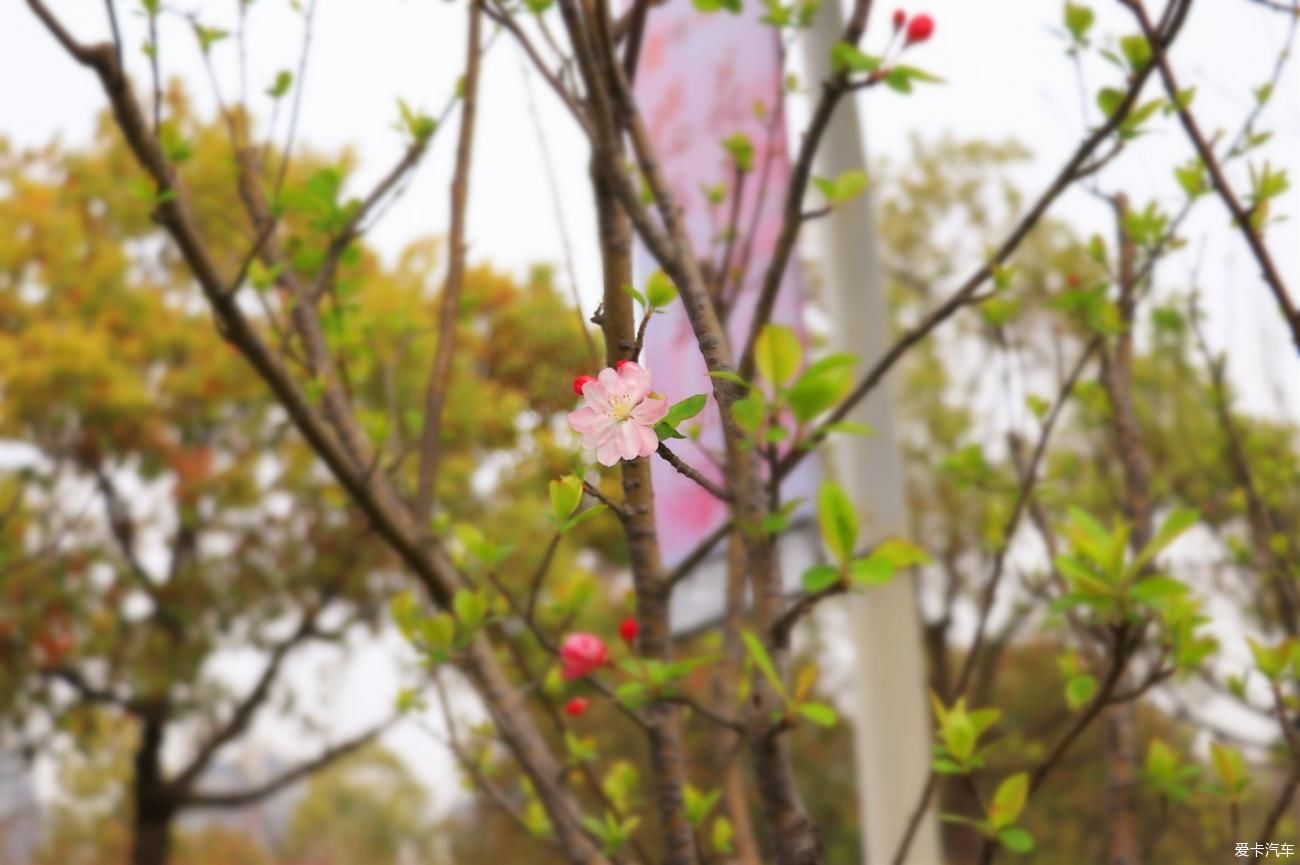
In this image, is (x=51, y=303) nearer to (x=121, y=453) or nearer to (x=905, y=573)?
(x=121, y=453)

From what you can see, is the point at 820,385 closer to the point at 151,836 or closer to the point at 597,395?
the point at 597,395

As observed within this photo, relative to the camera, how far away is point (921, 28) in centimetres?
98

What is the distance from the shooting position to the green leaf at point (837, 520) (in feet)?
2.11

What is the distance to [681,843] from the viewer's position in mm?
925

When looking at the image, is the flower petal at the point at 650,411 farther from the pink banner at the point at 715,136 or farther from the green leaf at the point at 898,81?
the pink banner at the point at 715,136

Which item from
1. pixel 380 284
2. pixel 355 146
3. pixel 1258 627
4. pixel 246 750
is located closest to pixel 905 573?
pixel 1258 627

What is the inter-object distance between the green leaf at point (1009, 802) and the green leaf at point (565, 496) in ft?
1.50

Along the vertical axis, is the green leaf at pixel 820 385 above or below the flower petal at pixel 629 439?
above

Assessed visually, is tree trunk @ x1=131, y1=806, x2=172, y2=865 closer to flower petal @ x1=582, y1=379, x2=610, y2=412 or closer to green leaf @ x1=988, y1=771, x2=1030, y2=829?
green leaf @ x1=988, y1=771, x2=1030, y2=829

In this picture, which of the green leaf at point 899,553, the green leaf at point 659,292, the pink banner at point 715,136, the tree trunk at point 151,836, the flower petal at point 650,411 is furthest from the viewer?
the tree trunk at point 151,836

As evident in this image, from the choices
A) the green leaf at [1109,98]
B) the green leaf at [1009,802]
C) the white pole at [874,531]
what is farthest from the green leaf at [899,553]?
the white pole at [874,531]

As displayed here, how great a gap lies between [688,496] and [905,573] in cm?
58

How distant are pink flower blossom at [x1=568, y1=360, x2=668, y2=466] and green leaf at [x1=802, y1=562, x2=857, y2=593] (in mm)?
279

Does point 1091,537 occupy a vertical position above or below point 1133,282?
below
